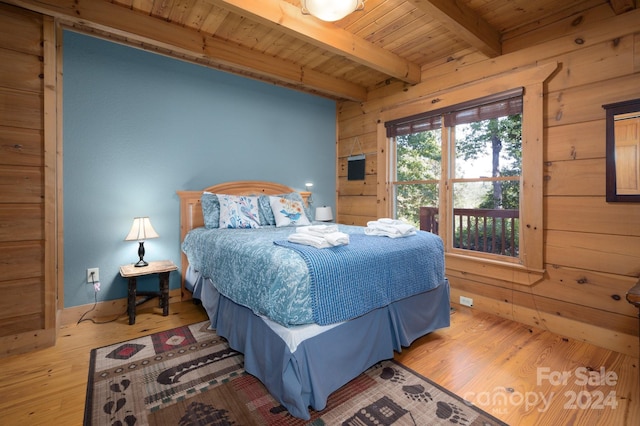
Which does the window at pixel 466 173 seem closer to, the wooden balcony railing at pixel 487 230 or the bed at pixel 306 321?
the wooden balcony railing at pixel 487 230

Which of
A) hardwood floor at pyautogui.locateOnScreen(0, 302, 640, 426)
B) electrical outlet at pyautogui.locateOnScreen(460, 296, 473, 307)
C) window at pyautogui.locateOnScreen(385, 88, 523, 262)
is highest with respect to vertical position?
window at pyautogui.locateOnScreen(385, 88, 523, 262)

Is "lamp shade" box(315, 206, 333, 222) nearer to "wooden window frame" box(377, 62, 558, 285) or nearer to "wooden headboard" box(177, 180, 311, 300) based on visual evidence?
"wooden headboard" box(177, 180, 311, 300)

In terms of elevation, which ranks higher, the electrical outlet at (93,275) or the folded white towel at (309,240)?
the folded white towel at (309,240)

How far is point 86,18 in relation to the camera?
221 cm

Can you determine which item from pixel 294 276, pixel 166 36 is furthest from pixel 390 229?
pixel 166 36

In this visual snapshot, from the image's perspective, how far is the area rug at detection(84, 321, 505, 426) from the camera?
1470 millimetres

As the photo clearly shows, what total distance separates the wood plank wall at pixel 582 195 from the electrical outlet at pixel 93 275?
12.1ft

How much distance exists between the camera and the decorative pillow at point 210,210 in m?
2.95

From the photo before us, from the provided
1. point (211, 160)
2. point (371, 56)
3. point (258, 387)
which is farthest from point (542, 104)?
point (211, 160)

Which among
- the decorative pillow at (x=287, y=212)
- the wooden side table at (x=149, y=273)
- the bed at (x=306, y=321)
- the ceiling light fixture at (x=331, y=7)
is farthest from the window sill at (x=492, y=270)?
the wooden side table at (x=149, y=273)

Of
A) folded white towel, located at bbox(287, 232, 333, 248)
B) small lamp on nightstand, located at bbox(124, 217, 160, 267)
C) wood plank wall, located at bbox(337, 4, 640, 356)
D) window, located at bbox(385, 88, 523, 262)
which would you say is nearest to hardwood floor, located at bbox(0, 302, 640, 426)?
wood plank wall, located at bbox(337, 4, 640, 356)

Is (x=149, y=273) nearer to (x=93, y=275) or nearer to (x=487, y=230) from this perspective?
(x=93, y=275)

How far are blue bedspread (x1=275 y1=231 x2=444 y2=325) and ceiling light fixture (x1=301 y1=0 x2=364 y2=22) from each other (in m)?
1.49

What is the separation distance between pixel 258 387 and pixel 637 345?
2.58m
